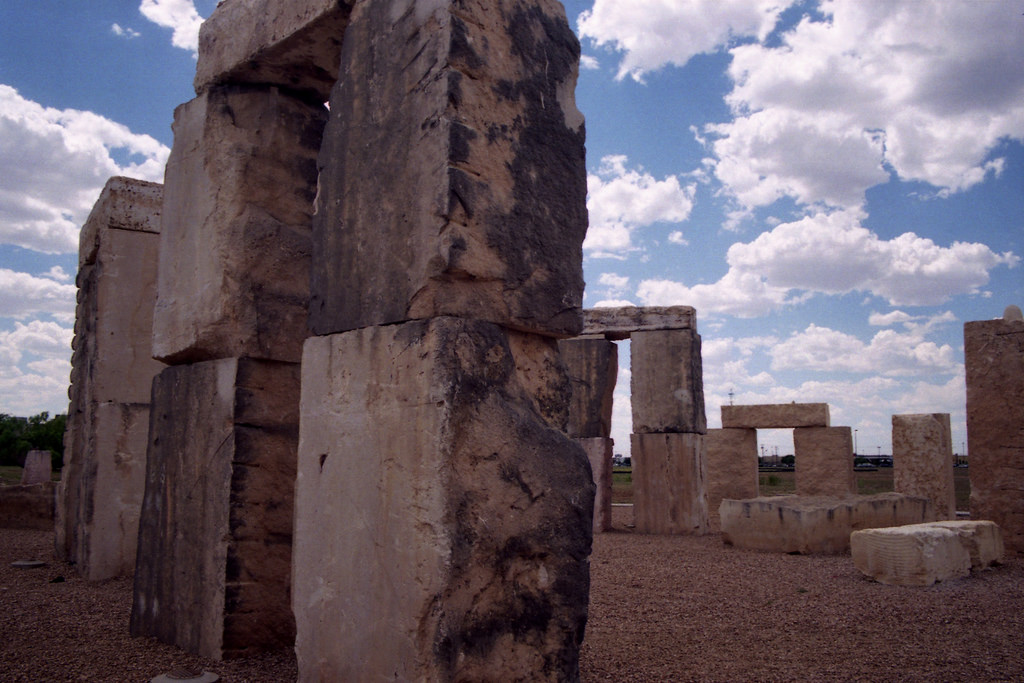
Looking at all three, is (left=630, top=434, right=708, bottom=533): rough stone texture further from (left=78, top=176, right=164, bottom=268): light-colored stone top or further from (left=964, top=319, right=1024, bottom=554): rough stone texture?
(left=78, top=176, right=164, bottom=268): light-colored stone top

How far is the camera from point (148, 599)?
3.74 meters

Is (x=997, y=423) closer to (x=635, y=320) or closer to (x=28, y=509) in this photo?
(x=635, y=320)

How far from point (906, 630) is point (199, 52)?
4.88 meters

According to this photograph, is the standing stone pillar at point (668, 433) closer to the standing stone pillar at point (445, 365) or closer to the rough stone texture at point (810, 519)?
the rough stone texture at point (810, 519)

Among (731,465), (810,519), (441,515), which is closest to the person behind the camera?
(441,515)

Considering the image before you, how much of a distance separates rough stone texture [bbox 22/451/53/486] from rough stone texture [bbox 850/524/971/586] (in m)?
12.5

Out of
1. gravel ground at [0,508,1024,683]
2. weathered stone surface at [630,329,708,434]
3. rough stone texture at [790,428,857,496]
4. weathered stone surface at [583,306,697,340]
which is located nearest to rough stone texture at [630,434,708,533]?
weathered stone surface at [630,329,708,434]

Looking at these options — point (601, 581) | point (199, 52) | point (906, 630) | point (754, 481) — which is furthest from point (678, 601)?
point (754, 481)

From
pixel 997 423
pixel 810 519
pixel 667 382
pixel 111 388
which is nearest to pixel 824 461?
pixel 667 382

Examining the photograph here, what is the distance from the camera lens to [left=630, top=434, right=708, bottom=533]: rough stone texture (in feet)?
33.2

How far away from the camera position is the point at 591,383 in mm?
10852

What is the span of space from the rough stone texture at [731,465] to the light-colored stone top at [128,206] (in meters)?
8.90

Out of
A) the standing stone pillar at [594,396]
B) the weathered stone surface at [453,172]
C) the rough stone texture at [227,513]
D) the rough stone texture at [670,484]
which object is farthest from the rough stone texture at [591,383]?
the weathered stone surface at [453,172]

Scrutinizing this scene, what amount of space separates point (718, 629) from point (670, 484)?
5.91 meters
